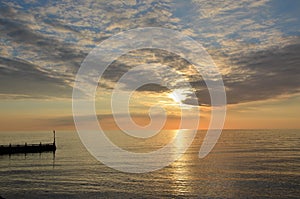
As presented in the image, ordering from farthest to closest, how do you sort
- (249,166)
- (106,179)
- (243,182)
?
(249,166)
(106,179)
(243,182)

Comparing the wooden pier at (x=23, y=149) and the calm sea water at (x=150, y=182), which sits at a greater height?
the wooden pier at (x=23, y=149)

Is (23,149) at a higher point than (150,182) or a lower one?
higher

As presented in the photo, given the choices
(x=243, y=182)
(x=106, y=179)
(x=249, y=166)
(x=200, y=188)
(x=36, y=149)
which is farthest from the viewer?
(x=36, y=149)

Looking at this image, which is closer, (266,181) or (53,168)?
(266,181)

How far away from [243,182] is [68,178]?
2995 centimetres

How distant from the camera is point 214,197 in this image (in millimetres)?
39750

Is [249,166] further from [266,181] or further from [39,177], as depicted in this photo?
[39,177]

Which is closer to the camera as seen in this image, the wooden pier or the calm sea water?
the calm sea water

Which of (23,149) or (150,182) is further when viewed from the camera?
(23,149)

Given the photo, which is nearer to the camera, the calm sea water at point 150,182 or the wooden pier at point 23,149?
the calm sea water at point 150,182

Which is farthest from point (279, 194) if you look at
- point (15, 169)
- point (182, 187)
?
point (15, 169)

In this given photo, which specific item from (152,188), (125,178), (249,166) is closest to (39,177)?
(125,178)

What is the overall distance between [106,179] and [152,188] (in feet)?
35.2

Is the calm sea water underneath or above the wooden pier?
underneath
